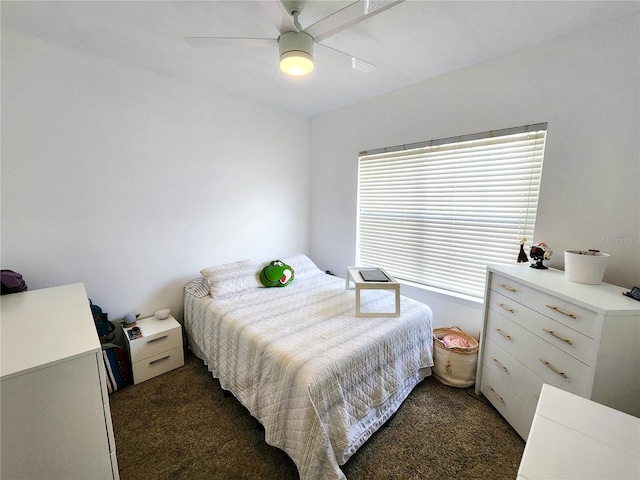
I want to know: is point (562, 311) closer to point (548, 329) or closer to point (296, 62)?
point (548, 329)

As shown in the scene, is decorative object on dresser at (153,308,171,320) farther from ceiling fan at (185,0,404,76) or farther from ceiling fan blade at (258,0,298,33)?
ceiling fan blade at (258,0,298,33)

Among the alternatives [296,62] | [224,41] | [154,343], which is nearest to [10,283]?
[154,343]

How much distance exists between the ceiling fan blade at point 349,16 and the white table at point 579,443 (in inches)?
62.2

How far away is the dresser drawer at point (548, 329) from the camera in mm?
1208

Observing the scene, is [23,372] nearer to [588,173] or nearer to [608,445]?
[608,445]

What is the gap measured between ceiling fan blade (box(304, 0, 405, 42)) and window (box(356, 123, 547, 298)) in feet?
4.47

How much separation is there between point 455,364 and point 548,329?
0.78 meters

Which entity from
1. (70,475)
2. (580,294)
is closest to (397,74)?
(580,294)

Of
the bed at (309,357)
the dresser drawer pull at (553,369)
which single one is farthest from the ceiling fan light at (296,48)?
the dresser drawer pull at (553,369)

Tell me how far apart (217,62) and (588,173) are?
8.93 feet

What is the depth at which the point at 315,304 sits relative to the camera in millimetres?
2107

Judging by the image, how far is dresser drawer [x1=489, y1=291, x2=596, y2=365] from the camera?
1208 mm

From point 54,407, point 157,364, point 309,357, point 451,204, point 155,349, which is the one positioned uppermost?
point 451,204

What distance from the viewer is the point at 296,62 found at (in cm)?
147
